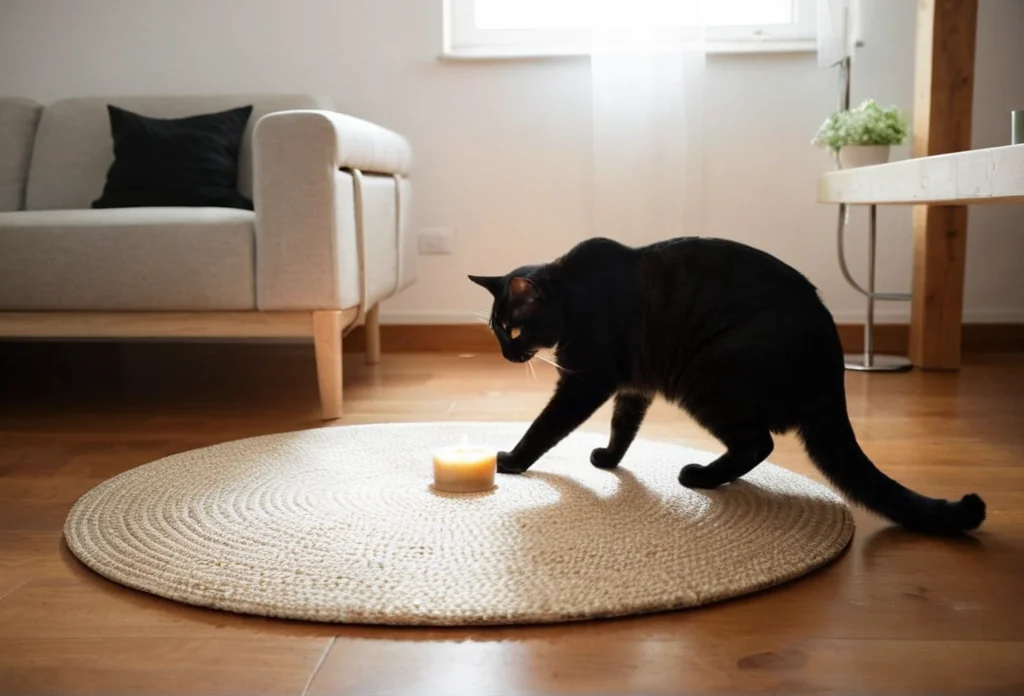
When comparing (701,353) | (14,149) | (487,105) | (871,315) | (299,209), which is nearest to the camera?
(701,353)

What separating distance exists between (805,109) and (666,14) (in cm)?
55

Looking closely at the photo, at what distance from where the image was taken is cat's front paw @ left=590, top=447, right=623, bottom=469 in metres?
1.83

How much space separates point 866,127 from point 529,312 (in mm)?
1699

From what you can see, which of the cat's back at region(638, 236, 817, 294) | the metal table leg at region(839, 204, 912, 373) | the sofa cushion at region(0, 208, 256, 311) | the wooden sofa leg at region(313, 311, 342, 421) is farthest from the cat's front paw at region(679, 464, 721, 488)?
the metal table leg at region(839, 204, 912, 373)

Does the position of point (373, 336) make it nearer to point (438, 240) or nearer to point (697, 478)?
point (438, 240)

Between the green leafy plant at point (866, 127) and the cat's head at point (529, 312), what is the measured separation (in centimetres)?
162

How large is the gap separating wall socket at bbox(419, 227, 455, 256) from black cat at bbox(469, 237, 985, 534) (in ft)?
5.75

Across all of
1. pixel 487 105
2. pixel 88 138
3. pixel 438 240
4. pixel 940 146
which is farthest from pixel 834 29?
pixel 88 138

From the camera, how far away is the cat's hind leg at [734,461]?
5.17ft

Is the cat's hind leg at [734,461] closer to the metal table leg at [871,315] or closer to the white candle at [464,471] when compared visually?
the white candle at [464,471]

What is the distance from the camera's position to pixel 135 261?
7.74ft

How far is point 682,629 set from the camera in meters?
1.15

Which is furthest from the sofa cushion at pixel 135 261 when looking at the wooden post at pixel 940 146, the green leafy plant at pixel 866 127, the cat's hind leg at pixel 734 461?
the wooden post at pixel 940 146

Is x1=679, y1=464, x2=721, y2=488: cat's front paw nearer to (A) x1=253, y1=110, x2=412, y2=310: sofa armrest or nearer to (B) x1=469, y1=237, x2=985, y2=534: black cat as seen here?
(B) x1=469, y1=237, x2=985, y2=534: black cat
